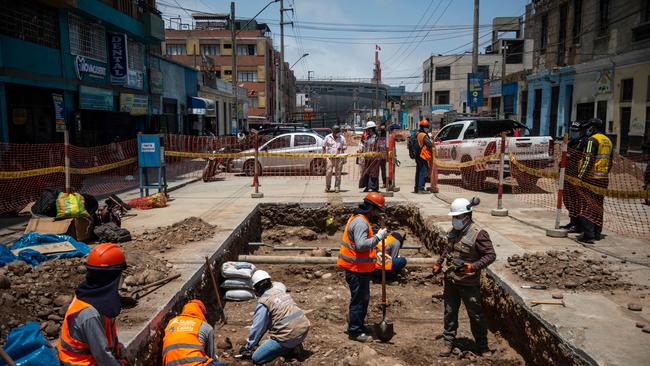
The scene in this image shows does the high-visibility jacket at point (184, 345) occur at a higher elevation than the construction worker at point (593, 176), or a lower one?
lower

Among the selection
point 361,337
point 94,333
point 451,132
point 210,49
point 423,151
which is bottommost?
point 361,337

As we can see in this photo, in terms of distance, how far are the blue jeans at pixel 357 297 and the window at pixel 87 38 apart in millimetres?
13650

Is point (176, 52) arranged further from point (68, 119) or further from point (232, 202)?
point (232, 202)

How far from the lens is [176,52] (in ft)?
201

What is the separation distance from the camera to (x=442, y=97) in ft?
215

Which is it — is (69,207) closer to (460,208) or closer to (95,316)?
(95,316)

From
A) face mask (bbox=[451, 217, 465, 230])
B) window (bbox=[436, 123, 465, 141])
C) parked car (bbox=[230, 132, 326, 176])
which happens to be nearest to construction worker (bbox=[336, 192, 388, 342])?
face mask (bbox=[451, 217, 465, 230])

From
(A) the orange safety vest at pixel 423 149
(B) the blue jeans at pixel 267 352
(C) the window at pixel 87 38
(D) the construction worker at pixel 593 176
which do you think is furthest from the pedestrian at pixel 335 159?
(C) the window at pixel 87 38

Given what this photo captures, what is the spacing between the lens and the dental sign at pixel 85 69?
49.3 feet

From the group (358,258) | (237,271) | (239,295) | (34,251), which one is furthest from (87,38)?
(358,258)

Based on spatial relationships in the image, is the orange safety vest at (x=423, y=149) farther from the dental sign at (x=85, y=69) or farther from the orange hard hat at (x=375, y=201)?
the dental sign at (x=85, y=69)

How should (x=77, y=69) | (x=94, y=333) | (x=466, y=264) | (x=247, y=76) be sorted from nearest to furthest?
1. (x=94, y=333)
2. (x=466, y=264)
3. (x=77, y=69)
4. (x=247, y=76)

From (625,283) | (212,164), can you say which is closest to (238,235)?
(625,283)

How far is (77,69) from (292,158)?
24.9ft
